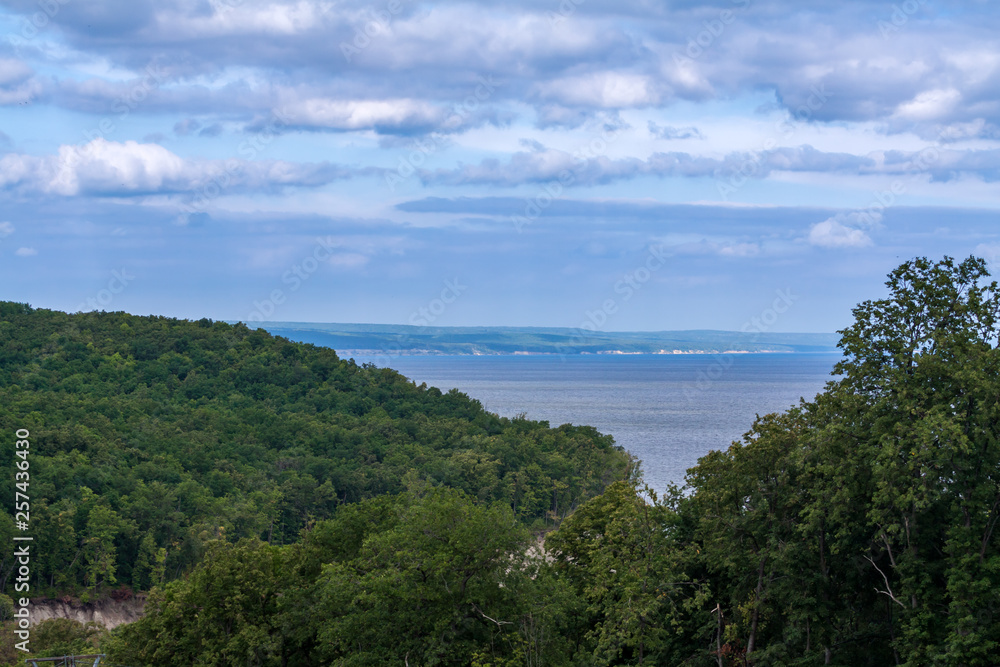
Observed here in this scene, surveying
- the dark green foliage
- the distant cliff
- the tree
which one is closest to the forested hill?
the distant cliff

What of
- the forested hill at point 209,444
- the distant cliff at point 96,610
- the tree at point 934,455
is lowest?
the distant cliff at point 96,610

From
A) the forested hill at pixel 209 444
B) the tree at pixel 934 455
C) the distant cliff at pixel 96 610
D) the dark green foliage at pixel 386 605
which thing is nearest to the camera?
the tree at pixel 934 455

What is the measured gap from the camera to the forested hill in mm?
61281

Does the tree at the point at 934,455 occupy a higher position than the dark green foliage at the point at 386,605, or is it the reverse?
the tree at the point at 934,455

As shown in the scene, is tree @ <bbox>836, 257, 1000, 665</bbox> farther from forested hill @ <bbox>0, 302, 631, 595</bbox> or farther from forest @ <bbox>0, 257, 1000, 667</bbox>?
forested hill @ <bbox>0, 302, 631, 595</bbox>

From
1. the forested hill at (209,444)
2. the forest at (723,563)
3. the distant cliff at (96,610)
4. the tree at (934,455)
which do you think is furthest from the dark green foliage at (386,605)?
the distant cliff at (96,610)

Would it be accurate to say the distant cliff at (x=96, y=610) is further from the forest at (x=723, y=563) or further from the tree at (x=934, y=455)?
the tree at (x=934, y=455)

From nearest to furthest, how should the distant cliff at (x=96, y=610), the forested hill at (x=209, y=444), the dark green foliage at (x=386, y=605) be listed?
the dark green foliage at (x=386, y=605) < the distant cliff at (x=96, y=610) < the forested hill at (x=209, y=444)

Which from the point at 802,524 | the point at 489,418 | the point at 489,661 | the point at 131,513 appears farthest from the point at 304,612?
the point at 489,418

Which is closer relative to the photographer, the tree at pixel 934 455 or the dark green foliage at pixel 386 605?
the tree at pixel 934 455

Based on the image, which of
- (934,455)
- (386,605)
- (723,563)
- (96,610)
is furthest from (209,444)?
(934,455)

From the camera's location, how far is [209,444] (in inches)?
3369

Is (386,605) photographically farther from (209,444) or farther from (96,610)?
(209,444)

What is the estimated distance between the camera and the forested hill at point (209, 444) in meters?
61.3
